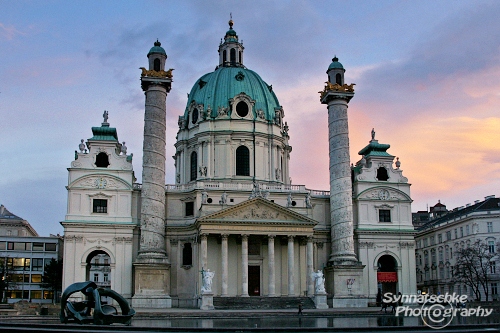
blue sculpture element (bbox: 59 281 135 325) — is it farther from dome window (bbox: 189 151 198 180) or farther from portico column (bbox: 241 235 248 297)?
dome window (bbox: 189 151 198 180)

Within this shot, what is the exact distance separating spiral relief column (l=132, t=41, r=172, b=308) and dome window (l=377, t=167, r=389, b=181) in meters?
22.6

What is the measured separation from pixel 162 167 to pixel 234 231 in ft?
28.7

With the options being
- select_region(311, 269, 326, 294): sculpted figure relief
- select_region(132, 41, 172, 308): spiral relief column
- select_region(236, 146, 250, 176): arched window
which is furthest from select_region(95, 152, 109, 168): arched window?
select_region(311, 269, 326, 294): sculpted figure relief

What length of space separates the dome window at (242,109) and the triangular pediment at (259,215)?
14013 mm

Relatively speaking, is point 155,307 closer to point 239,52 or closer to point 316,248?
point 316,248

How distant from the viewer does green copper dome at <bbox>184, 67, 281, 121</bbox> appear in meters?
68.8

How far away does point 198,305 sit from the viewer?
54344mm

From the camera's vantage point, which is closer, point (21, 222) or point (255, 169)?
point (255, 169)

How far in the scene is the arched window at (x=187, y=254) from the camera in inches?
2344

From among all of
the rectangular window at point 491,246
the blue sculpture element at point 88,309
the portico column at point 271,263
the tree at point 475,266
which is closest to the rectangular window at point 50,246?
the portico column at point 271,263

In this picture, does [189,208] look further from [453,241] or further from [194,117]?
[453,241]

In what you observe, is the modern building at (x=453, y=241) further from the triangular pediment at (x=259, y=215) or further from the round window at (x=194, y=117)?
the round window at (x=194, y=117)

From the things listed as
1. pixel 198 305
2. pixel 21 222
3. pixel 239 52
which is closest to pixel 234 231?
pixel 198 305

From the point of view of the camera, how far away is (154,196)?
184 ft
